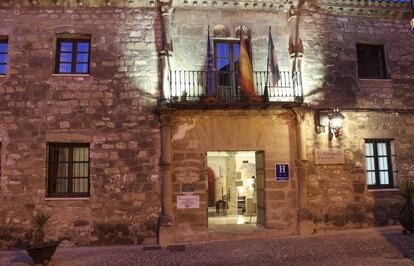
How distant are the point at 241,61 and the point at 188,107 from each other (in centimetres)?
175

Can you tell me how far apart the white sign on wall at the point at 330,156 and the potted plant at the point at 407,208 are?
5.26 feet

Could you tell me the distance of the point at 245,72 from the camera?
31.3 ft

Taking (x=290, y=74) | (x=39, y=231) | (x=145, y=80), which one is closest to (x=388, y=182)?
(x=290, y=74)

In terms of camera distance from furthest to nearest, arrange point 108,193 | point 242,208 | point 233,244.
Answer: point 242,208
point 108,193
point 233,244

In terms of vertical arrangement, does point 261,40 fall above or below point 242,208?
above

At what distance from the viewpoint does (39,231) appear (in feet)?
23.8

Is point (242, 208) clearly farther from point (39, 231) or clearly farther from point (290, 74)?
point (39, 231)

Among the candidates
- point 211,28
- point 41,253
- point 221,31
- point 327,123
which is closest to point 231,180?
point 327,123

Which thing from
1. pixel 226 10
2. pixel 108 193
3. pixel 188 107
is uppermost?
pixel 226 10

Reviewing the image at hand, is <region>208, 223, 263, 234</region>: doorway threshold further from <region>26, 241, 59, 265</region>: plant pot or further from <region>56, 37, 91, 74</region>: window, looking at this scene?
<region>56, 37, 91, 74</region>: window

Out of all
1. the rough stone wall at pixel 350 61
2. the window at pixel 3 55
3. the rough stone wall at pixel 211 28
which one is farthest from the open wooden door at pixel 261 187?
the window at pixel 3 55

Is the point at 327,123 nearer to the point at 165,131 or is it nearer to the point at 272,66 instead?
the point at 272,66

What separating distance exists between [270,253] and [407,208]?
3.84 meters

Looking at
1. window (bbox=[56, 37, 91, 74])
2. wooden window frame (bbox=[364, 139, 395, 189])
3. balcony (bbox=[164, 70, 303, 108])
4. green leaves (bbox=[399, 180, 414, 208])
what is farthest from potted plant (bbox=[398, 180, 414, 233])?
window (bbox=[56, 37, 91, 74])
